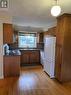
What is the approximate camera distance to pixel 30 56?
25.4 ft

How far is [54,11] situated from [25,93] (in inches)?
93.1

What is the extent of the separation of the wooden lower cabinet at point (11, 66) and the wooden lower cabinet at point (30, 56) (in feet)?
7.93

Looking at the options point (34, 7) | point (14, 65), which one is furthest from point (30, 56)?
point (34, 7)

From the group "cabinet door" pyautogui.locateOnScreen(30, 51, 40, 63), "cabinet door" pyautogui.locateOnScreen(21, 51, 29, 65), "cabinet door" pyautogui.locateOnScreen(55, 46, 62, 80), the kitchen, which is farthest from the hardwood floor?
"cabinet door" pyautogui.locateOnScreen(30, 51, 40, 63)

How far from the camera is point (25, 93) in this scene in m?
3.54

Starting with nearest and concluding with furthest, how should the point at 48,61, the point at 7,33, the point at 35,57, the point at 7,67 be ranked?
the point at 7,33
the point at 7,67
the point at 48,61
the point at 35,57

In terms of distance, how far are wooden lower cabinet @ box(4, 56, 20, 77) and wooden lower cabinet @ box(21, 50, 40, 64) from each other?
7.93 feet

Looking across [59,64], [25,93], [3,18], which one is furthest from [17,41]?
[25,93]

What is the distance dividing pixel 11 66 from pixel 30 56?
271 centimetres

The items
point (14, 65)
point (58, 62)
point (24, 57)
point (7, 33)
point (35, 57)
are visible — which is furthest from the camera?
point (35, 57)

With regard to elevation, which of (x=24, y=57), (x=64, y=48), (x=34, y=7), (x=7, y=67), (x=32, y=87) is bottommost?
(x=32, y=87)

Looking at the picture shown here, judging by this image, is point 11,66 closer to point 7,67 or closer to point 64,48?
point 7,67

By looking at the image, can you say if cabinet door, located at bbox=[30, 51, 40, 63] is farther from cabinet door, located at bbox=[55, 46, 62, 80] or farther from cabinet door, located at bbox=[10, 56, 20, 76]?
cabinet door, located at bbox=[55, 46, 62, 80]

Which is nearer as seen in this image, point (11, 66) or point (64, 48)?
point (64, 48)
